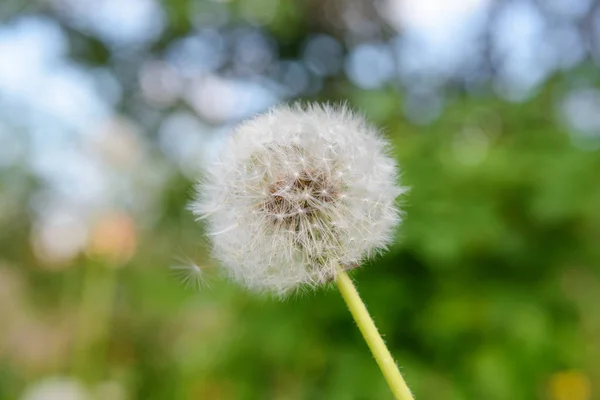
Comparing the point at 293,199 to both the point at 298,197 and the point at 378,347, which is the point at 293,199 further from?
the point at 378,347

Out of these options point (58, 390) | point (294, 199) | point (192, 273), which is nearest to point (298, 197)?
point (294, 199)

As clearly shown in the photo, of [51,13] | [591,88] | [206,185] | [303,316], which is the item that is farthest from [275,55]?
[206,185]

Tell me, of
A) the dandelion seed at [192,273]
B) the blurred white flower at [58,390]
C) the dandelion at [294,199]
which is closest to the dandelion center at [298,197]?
the dandelion at [294,199]

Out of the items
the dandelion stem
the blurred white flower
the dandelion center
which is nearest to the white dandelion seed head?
the dandelion center

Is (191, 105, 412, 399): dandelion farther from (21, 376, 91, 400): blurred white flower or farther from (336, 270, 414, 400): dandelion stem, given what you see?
(21, 376, 91, 400): blurred white flower

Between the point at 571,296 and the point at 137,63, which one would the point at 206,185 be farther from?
the point at 137,63

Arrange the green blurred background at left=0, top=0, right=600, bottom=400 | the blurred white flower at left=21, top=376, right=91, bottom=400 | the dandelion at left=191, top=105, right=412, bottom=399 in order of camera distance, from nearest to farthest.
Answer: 1. the dandelion at left=191, top=105, right=412, bottom=399
2. the green blurred background at left=0, top=0, right=600, bottom=400
3. the blurred white flower at left=21, top=376, right=91, bottom=400

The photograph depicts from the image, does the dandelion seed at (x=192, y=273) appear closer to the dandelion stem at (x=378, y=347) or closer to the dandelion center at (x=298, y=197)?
the dandelion center at (x=298, y=197)

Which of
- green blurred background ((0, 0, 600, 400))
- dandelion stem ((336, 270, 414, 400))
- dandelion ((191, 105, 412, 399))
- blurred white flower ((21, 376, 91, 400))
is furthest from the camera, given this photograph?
blurred white flower ((21, 376, 91, 400))

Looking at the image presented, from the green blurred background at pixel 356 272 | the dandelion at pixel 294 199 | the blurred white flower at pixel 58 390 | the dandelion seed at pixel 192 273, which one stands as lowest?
the blurred white flower at pixel 58 390
